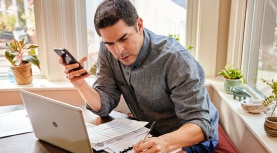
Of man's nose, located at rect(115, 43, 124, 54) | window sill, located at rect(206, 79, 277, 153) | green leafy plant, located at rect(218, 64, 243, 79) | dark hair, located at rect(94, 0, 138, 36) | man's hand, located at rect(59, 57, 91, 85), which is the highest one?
dark hair, located at rect(94, 0, 138, 36)

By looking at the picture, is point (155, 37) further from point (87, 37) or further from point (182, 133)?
point (87, 37)

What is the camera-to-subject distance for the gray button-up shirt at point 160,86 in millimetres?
1275

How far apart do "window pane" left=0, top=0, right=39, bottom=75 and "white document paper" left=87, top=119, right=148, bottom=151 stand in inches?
43.2

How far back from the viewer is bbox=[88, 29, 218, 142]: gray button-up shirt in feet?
4.18

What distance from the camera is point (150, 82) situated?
1.41 m

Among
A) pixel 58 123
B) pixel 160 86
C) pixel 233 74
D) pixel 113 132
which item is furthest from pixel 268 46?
pixel 58 123

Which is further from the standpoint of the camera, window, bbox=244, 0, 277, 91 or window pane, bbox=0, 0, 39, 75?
window pane, bbox=0, 0, 39, 75

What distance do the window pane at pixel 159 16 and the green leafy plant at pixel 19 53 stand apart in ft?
1.29

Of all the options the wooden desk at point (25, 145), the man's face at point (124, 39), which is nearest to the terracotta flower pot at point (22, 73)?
the wooden desk at point (25, 145)

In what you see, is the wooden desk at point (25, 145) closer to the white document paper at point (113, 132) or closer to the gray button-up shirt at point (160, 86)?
the white document paper at point (113, 132)

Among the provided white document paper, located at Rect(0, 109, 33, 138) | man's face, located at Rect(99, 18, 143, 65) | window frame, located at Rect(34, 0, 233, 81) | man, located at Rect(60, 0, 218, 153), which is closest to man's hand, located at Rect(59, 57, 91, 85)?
man, located at Rect(60, 0, 218, 153)

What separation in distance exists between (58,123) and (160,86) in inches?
19.6

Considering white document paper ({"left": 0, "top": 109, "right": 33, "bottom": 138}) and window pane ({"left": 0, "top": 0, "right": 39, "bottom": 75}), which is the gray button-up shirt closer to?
white document paper ({"left": 0, "top": 109, "right": 33, "bottom": 138})

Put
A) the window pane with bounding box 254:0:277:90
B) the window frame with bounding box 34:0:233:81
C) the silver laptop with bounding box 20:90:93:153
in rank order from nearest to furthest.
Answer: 1. the silver laptop with bounding box 20:90:93:153
2. the window pane with bounding box 254:0:277:90
3. the window frame with bounding box 34:0:233:81
